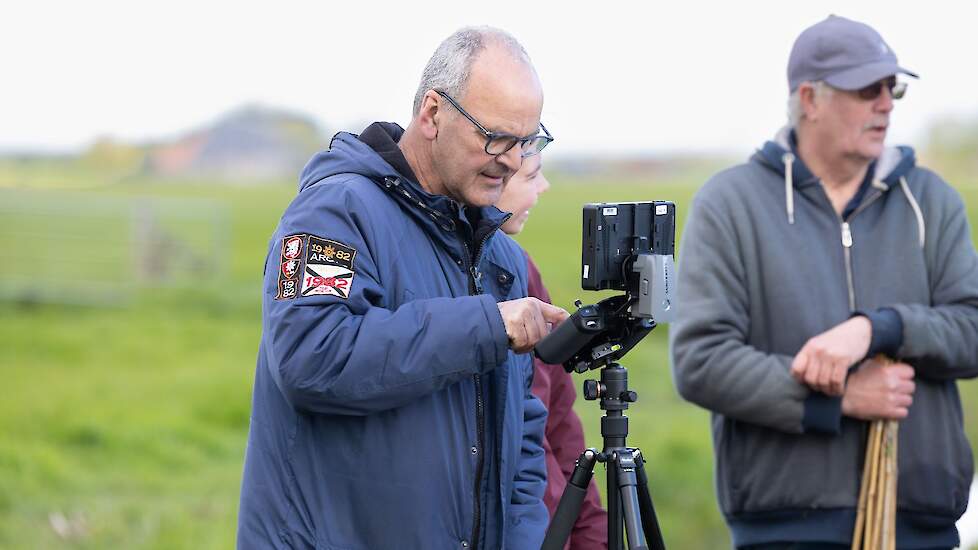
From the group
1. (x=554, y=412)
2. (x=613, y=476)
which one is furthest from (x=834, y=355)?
(x=613, y=476)

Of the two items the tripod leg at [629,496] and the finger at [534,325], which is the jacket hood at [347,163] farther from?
the tripod leg at [629,496]

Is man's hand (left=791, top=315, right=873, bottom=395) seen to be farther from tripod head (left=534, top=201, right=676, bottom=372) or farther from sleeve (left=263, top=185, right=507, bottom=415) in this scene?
sleeve (left=263, top=185, right=507, bottom=415)

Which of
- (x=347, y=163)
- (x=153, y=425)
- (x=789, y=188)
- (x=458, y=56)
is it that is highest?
(x=458, y=56)

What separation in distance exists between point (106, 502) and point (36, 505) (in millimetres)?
357

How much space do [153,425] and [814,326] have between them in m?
6.05

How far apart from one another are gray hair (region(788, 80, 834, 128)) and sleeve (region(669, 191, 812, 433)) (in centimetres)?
42

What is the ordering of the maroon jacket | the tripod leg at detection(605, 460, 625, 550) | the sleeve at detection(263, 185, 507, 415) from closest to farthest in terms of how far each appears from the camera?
1. the sleeve at detection(263, 185, 507, 415)
2. the tripod leg at detection(605, 460, 625, 550)
3. the maroon jacket

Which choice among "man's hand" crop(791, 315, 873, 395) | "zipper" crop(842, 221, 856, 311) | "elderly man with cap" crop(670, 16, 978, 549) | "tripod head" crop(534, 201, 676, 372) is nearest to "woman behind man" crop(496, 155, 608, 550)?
"elderly man with cap" crop(670, 16, 978, 549)

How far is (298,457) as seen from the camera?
9.62 ft

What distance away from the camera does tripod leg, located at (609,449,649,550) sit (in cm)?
303

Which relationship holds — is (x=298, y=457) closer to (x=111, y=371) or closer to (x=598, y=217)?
(x=598, y=217)

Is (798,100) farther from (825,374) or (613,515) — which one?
(613,515)

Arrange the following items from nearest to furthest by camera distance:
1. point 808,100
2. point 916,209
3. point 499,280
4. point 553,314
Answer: point 553,314
point 499,280
point 916,209
point 808,100

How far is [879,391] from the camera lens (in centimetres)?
388
